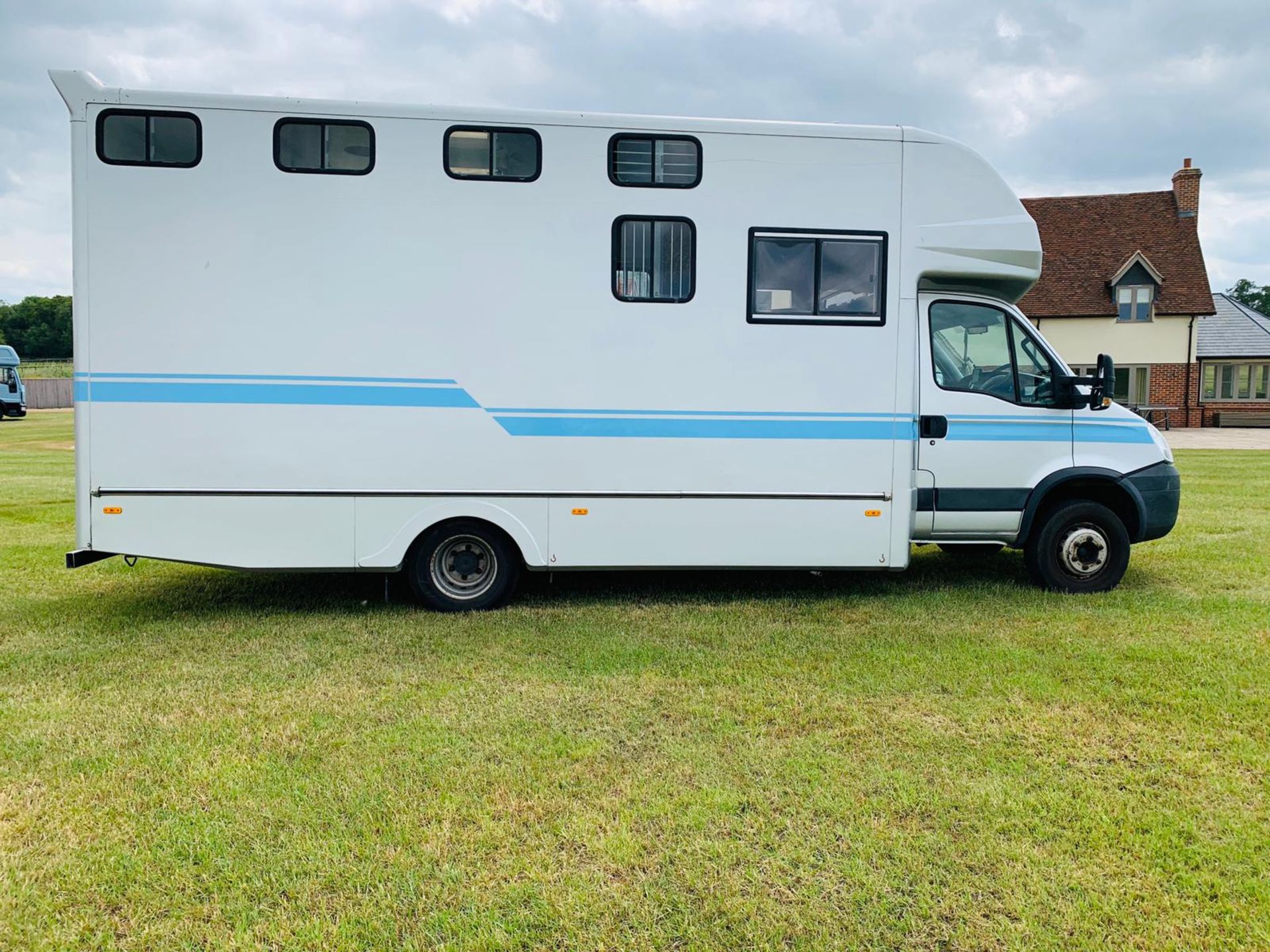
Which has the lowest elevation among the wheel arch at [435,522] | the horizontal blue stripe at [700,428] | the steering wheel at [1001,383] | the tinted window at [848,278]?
the wheel arch at [435,522]

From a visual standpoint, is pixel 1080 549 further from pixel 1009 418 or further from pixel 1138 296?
pixel 1138 296

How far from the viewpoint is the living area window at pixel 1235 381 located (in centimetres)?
3256

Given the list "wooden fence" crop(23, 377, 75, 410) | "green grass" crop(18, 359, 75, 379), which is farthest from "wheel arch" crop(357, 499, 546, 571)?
"green grass" crop(18, 359, 75, 379)

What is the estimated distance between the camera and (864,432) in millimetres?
6086

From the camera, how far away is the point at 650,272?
19.4 ft

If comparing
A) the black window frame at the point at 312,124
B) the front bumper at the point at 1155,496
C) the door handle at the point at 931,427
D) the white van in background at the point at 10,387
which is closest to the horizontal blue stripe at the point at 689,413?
the door handle at the point at 931,427

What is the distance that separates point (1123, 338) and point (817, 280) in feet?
98.3

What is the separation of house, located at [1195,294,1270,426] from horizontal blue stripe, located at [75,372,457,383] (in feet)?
110

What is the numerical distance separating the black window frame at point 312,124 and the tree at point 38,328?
80069mm

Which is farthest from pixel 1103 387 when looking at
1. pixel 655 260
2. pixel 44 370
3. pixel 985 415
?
pixel 44 370

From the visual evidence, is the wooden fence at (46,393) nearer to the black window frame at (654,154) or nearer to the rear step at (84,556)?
the rear step at (84,556)

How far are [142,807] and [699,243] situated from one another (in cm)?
430


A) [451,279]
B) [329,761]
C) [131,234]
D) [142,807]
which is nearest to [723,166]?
[451,279]

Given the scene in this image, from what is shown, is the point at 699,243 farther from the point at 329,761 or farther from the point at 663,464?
the point at 329,761
